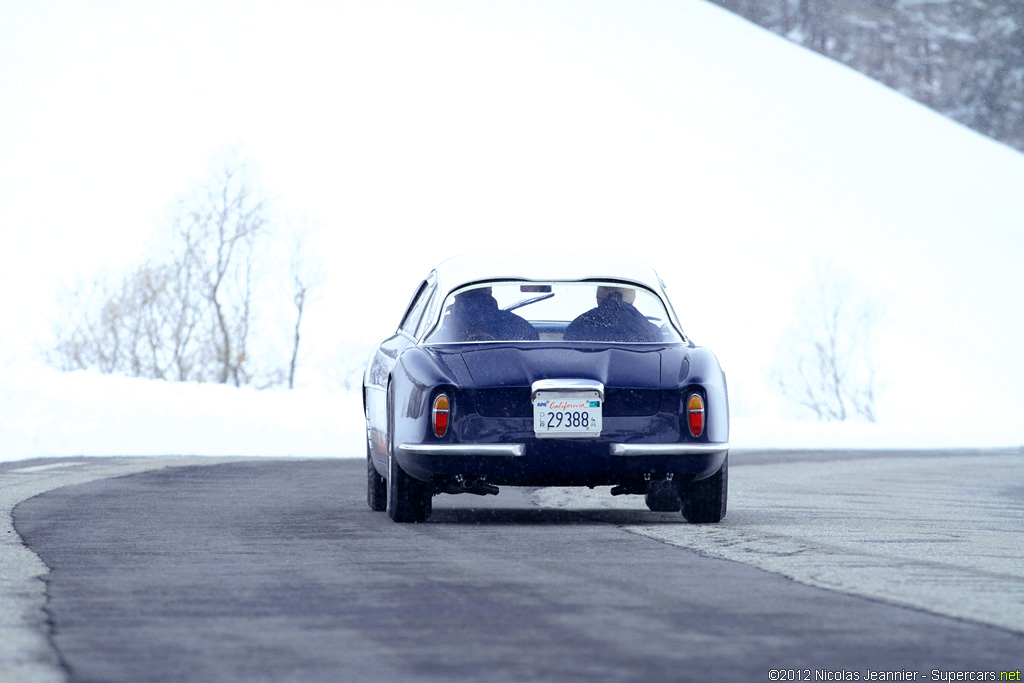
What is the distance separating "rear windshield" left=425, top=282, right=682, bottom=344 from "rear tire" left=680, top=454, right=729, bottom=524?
3.06ft

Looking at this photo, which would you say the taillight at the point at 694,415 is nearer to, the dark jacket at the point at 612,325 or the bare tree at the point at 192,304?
the dark jacket at the point at 612,325

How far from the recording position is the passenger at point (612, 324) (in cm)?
954

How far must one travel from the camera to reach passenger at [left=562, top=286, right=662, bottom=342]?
31.3 ft

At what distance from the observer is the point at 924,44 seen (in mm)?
156625

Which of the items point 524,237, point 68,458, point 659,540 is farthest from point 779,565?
point 524,237

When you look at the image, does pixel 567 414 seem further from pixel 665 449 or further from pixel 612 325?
pixel 612 325

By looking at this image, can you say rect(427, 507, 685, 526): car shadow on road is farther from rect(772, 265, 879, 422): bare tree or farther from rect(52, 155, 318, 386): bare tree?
rect(772, 265, 879, 422): bare tree

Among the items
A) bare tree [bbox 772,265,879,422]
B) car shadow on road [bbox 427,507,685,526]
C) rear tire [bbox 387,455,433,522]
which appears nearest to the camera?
rear tire [bbox 387,455,433,522]

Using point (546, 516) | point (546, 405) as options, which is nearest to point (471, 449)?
point (546, 405)

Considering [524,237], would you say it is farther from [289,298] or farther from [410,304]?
[410,304]

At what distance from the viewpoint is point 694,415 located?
886cm

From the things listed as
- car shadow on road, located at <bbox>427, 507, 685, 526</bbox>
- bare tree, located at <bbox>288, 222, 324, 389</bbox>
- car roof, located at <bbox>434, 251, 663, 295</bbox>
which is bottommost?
car shadow on road, located at <bbox>427, 507, 685, 526</bbox>

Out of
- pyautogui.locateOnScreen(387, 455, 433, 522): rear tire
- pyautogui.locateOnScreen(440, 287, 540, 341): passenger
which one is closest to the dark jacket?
pyautogui.locateOnScreen(440, 287, 540, 341): passenger

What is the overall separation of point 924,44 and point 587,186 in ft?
237
